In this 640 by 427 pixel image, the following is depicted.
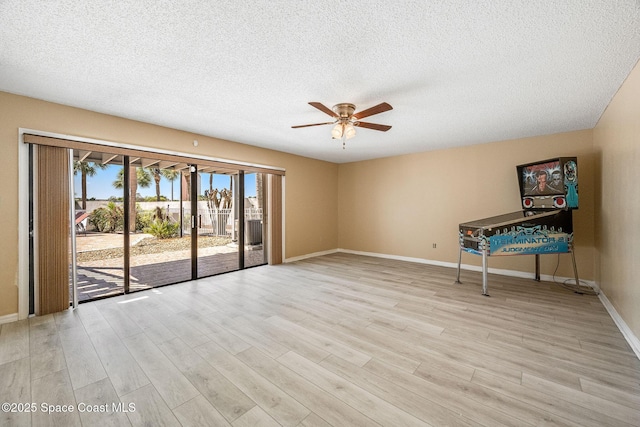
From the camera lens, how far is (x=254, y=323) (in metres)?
2.83

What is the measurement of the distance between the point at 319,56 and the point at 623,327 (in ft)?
13.2

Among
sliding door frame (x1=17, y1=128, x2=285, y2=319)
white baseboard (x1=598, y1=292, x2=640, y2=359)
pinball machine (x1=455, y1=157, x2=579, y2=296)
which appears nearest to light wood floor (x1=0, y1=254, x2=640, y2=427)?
white baseboard (x1=598, y1=292, x2=640, y2=359)

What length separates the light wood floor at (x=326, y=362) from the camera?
158 cm

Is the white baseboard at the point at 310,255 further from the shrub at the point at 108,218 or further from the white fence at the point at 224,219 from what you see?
the shrub at the point at 108,218

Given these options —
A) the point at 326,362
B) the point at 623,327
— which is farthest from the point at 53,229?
A: the point at 623,327

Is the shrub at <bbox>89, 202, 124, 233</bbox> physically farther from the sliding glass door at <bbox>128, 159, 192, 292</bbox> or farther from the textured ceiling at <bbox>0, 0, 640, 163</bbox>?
the textured ceiling at <bbox>0, 0, 640, 163</bbox>

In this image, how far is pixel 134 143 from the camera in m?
3.74

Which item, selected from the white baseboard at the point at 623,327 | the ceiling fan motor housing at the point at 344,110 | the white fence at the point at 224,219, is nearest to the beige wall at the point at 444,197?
the white baseboard at the point at 623,327

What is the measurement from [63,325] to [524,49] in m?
5.25

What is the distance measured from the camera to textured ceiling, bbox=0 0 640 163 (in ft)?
5.50

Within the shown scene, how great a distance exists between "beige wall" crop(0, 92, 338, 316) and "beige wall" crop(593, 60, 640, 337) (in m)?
5.18

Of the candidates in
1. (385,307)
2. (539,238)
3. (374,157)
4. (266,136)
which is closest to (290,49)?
(266,136)

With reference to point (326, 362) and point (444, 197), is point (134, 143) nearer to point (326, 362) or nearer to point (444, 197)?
point (326, 362)

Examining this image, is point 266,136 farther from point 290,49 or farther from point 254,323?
point 254,323
